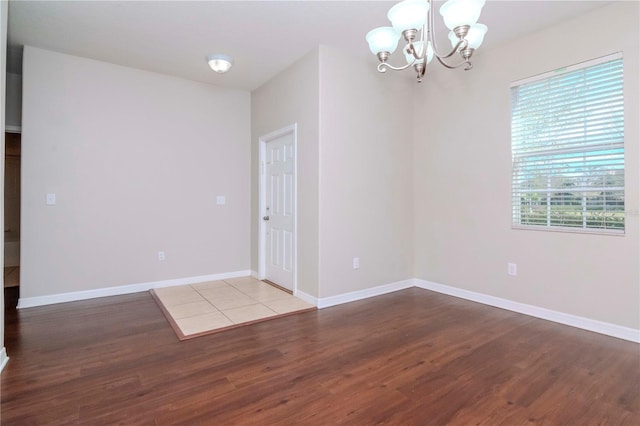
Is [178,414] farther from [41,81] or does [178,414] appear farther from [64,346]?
[41,81]

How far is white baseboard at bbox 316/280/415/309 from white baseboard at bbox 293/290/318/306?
0.17 ft

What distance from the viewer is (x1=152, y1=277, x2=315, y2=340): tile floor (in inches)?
113

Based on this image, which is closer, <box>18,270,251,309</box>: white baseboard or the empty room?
the empty room

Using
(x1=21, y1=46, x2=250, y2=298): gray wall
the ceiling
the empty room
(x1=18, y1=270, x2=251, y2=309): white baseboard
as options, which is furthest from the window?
(x1=18, y1=270, x2=251, y2=309): white baseboard

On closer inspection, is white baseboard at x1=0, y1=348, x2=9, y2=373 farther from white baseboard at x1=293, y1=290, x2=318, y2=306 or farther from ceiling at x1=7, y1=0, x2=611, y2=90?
ceiling at x1=7, y1=0, x2=611, y2=90

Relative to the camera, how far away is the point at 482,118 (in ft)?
11.4

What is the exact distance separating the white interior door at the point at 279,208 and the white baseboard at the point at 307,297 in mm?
193

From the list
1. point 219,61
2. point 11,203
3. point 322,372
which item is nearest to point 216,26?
point 219,61

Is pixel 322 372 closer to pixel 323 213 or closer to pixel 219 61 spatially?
pixel 323 213

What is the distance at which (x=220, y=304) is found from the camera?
11.1 feet

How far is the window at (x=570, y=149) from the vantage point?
2.63 meters

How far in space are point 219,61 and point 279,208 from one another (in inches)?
70.7

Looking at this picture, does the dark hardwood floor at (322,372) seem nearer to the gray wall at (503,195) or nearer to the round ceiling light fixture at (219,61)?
the gray wall at (503,195)

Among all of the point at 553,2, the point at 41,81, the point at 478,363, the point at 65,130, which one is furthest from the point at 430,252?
the point at 41,81
